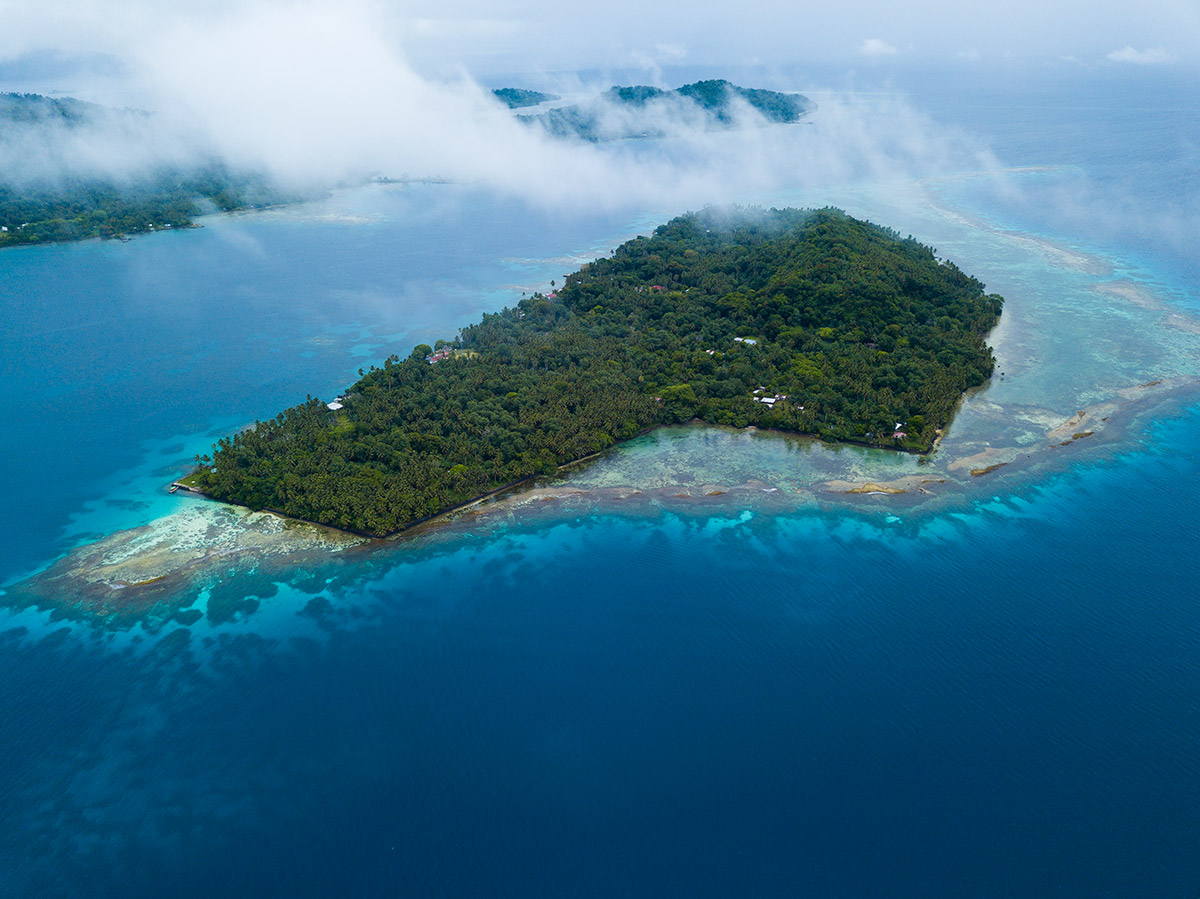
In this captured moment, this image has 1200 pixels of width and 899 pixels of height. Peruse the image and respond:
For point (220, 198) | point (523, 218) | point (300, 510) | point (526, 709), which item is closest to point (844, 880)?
point (526, 709)

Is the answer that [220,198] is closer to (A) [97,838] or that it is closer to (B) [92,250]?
(B) [92,250]

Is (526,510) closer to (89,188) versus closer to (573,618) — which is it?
(573,618)

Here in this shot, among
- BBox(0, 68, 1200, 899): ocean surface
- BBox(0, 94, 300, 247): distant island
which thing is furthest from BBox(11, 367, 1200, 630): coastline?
BBox(0, 94, 300, 247): distant island

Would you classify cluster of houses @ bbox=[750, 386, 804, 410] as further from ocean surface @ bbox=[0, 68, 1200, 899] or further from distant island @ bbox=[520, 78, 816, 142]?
distant island @ bbox=[520, 78, 816, 142]

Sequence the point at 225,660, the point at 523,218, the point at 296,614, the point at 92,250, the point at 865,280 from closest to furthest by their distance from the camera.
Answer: the point at 225,660 < the point at 296,614 < the point at 865,280 < the point at 92,250 < the point at 523,218

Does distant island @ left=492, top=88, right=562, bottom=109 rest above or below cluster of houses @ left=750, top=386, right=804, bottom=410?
above

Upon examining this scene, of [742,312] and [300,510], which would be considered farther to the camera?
[742,312]

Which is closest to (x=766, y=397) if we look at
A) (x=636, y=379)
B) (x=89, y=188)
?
(x=636, y=379)
